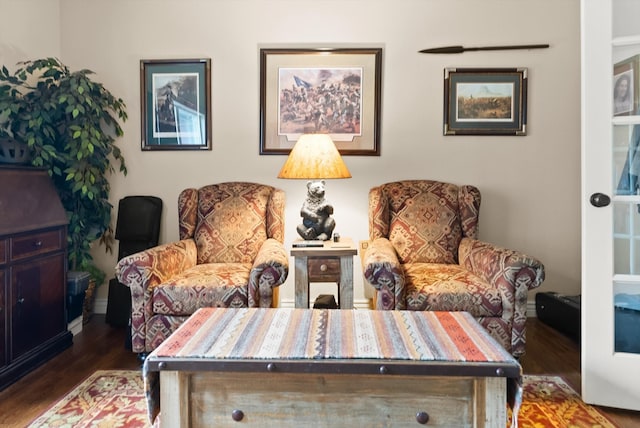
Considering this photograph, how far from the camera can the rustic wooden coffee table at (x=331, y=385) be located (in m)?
1.22

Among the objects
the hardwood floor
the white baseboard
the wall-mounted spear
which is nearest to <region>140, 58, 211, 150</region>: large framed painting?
the white baseboard

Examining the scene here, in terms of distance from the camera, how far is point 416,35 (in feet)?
10.2

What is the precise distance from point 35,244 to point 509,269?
240 cm

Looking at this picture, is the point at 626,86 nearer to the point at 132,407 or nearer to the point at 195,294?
the point at 195,294

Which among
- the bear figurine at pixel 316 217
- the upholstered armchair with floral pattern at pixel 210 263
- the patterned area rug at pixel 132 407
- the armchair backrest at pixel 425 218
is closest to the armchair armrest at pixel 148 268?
the upholstered armchair with floral pattern at pixel 210 263

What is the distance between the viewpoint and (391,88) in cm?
311

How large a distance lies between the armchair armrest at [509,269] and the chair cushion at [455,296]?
0.06 metres

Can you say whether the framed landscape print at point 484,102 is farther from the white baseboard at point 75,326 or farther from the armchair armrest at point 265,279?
A: the white baseboard at point 75,326

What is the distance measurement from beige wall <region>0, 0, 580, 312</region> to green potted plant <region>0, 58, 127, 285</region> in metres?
0.17

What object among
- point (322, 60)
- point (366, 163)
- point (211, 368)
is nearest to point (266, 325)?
point (211, 368)

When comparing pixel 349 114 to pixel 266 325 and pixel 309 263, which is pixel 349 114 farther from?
pixel 266 325

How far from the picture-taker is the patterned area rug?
69.6 inches

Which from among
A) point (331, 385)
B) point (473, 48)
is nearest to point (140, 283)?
point (331, 385)

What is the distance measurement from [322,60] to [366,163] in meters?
0.78
